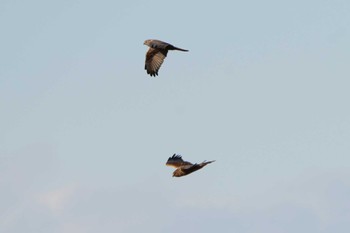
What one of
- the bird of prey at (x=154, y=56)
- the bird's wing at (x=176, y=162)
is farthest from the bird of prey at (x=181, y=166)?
the bird of prey at (x=154, y=56)

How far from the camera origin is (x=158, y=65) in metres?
62.4

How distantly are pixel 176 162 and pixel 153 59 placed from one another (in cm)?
839

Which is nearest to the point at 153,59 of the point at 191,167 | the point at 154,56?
the point at 154,56

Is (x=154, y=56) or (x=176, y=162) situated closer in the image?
(x=154, y=56)

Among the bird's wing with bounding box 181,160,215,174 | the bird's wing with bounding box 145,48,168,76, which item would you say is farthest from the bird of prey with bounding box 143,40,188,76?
the bird's wing with bounding box 181,160,215,174

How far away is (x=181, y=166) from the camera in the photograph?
64812 millimetres

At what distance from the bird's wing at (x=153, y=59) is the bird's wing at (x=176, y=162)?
717 centimetres

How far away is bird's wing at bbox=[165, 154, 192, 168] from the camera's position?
65.3 meters

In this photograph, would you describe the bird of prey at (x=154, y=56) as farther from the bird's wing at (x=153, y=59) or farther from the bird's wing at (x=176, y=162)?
the bird's wing at (x=176, y=162)

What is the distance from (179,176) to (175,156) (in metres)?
4.49

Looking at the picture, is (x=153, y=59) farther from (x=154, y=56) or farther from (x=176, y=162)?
(x=176, y=162)

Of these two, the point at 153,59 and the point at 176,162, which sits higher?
the point at 153,59

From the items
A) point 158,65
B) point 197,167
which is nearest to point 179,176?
point 197,167

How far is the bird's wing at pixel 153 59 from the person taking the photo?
205 ft
